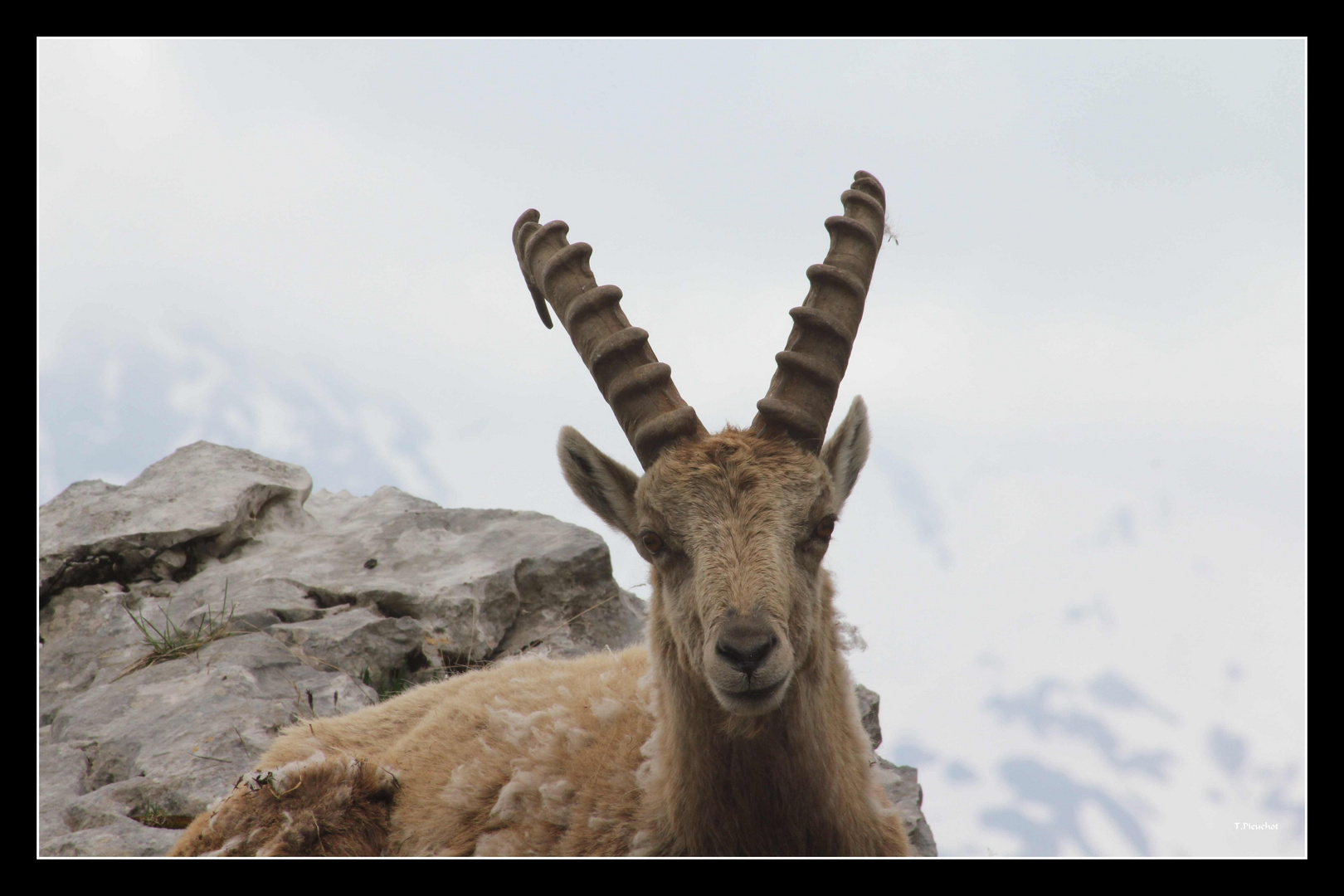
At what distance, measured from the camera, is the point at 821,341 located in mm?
6008

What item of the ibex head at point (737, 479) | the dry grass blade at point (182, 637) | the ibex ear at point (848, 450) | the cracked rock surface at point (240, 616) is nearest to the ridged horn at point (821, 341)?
the ibex head at point (737, 479)

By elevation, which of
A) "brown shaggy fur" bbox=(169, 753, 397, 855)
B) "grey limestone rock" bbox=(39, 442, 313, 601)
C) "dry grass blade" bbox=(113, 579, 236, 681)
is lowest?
"brown shaggy fur" bbox=(169, 753, 397, 855)

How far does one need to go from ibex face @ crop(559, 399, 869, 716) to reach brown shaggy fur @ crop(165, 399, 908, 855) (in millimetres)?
11

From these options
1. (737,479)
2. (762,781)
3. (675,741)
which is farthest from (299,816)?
(737,479)

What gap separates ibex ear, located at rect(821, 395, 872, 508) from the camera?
596 centimetres

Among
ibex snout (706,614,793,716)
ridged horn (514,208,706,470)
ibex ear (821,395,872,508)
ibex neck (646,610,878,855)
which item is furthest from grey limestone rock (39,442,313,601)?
ibex snout (706,614,793,716)

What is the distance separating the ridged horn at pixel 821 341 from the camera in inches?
226

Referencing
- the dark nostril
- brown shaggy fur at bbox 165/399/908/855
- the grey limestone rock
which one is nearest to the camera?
the dark nostril

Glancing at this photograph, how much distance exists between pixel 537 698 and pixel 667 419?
2.33 m

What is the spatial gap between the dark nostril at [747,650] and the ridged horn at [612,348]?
4.66 ft

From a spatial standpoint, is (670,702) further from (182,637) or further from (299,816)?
(182,637)

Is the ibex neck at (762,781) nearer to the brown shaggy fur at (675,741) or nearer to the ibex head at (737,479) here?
the brown shaggy fur at (675,741)

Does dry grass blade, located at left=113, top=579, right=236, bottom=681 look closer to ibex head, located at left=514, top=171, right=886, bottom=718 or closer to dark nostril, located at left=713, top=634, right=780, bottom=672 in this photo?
ibex head, located at left=514, top=171, right=886, bottom=718

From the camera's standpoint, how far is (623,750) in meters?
6.04
